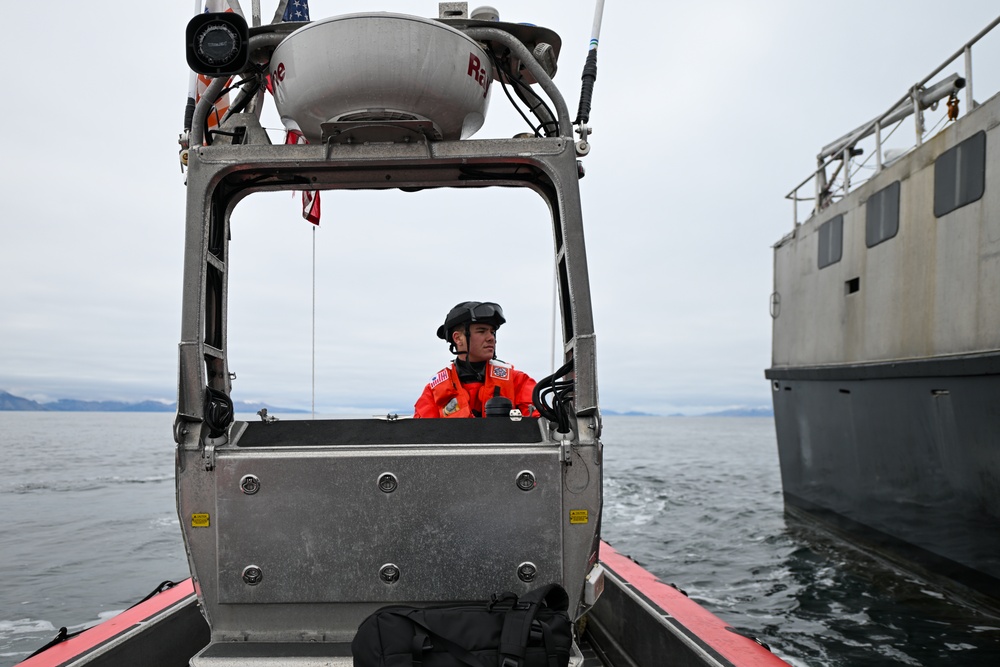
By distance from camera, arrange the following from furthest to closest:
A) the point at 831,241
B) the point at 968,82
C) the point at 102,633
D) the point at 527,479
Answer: the point at 831,241
the point at 968,82
the point at 102,633
the point at 527,479

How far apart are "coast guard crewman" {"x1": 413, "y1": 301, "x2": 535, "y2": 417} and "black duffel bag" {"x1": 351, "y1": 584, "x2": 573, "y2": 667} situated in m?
1.55

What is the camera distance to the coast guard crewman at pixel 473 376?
4020 millimetres

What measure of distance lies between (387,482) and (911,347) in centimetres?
694

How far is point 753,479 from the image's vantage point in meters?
22.5

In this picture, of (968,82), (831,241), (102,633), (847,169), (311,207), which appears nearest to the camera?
(311,207)

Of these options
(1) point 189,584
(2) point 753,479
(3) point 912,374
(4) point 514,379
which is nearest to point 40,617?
(1) point 189,584

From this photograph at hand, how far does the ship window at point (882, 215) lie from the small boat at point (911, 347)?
2 centimetres

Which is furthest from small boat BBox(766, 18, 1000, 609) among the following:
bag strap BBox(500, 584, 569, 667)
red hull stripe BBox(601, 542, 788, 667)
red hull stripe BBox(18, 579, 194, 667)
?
red hull stripe BBox(18, 579, 194, 667)

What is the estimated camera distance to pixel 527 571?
270cm

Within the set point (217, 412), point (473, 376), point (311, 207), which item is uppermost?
point (311, 207)

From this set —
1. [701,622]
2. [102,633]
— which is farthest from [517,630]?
[102,633]

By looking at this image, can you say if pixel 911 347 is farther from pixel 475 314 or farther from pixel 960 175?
pixel 475 314

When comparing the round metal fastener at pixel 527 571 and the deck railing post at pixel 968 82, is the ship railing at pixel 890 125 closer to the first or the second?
the deck railing post at pixel 968 82

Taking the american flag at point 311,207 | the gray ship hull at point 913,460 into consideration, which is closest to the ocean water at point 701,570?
the gray ship hull at point 913,460
